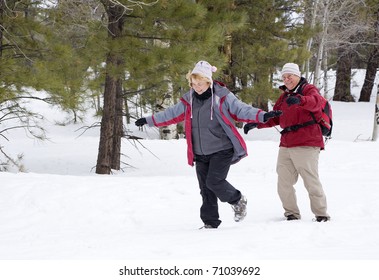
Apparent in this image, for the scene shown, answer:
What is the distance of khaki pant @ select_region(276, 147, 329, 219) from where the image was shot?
5027mm

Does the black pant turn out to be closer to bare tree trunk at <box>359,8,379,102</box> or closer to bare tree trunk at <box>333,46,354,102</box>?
bare tree trunk at <box>359,8,379,102</box>

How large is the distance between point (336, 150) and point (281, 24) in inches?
185

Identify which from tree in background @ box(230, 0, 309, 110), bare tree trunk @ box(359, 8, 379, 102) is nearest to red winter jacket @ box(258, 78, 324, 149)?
tree in background @ box(230, 0, 309, 110)

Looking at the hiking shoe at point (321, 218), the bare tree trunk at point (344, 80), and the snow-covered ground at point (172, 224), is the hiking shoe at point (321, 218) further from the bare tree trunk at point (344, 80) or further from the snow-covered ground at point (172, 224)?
the bare tree trunk at point (344, 80)

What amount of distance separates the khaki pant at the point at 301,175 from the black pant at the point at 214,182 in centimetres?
62

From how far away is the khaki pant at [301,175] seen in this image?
5.03 metres

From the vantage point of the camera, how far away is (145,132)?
74.2 ft

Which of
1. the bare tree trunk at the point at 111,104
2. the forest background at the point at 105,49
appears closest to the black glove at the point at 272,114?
the forest background at the point at 105,49

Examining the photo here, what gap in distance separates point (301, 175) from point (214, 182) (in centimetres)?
98

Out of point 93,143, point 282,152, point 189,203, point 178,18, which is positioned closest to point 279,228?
point 282,152

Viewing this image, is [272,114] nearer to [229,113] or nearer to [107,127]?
[229,113]

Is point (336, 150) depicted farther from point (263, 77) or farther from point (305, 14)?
point (305, 14)

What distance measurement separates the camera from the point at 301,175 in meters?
5.09

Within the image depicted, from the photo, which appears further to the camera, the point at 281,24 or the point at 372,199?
the point at 281,24
